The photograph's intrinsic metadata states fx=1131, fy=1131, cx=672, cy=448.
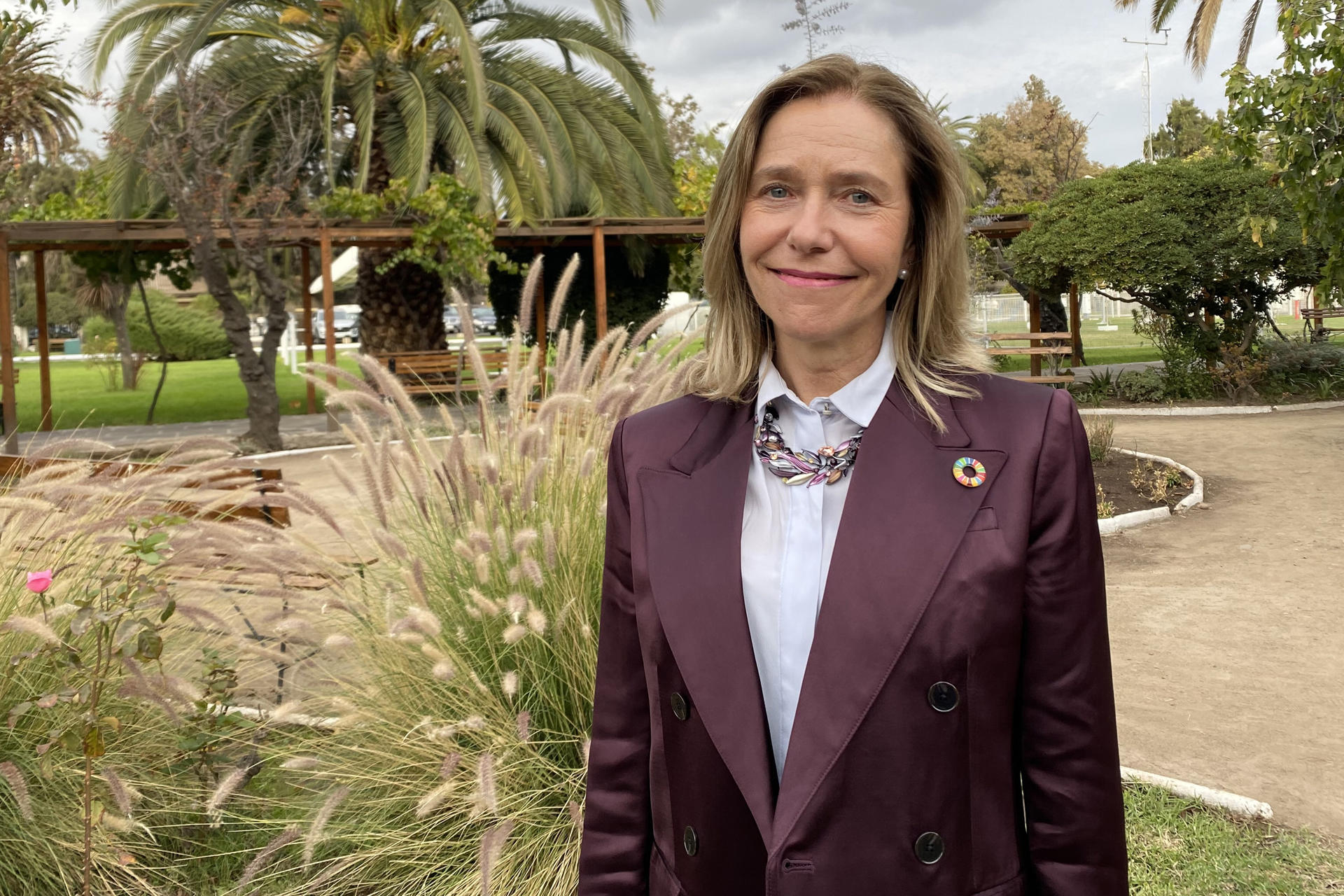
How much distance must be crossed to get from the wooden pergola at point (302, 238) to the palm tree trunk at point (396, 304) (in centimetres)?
97

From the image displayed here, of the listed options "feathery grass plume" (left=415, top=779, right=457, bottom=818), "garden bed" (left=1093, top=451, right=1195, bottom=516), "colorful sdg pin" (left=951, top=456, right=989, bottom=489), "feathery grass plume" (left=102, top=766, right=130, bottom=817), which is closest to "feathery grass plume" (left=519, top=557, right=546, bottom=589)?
"feathery grass plume" (left=415, top=779, right=457, bottom=818)

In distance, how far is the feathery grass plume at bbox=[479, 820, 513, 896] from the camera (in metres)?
2.58

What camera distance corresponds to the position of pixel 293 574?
13.4 feet

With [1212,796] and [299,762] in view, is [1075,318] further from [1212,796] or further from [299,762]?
[299,762]

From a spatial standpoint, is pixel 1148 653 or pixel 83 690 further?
pixel 1148 653

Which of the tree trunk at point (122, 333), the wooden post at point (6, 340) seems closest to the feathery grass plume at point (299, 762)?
the wooden post at point (6, 340)

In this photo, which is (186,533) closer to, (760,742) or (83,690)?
(83,690)

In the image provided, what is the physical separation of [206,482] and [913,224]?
3.42 metres

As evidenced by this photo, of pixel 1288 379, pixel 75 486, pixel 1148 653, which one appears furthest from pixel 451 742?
pixel 1288 379

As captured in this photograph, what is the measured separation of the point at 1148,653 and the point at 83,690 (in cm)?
501

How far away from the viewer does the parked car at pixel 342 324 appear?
50125 mm

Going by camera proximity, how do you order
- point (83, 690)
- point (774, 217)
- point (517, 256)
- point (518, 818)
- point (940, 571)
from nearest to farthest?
point (940, 571) → point (774, 217) → point (518, 818) → point (83, 690) → point (517, 256)

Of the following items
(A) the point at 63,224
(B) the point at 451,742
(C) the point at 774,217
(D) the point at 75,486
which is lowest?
(B) the point at 451,742

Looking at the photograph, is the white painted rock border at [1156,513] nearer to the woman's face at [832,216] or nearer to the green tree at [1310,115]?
the green tree at [1310,115]
